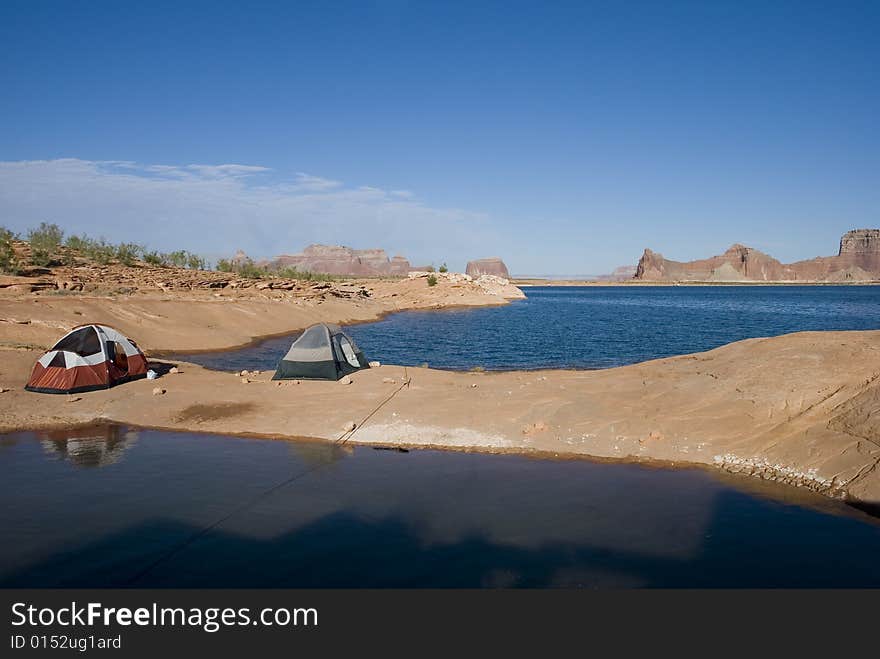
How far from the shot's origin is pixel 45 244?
48438 millimetres

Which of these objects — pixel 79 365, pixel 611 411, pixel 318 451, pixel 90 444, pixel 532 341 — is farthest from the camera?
pixel 532 341

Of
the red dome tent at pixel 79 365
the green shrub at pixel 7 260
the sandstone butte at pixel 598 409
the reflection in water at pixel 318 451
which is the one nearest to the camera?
the sandstone butte at pixel 598 409

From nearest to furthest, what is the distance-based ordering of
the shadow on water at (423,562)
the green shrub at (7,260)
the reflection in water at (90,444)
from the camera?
the shadow on water at (423,562) → the reflection in water at (90,444) → the green shrub at (7,260)

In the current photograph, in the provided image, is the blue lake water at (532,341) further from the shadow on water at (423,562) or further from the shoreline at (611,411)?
the shadow on water at (423,562)

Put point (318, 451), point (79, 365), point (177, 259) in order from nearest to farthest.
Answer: point (318, 451) < point (79, 365) < point (177, 259)

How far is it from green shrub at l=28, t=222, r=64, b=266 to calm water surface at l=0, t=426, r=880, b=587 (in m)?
38.6

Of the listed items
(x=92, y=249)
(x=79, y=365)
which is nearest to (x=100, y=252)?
(x=92, y=249)

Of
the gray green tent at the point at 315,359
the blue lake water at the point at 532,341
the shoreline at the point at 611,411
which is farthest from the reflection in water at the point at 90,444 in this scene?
the blue lake water at the point at 532,341

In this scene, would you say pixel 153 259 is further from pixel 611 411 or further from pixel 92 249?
pixel 611 411

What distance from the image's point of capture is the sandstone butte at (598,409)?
11891 mm

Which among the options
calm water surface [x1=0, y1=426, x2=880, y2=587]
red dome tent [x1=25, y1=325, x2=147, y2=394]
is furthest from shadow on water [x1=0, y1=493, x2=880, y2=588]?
red dome tent [x1=25, y1=325, x2=147, y2=394]

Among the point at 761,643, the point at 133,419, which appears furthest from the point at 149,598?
the point at 133,419

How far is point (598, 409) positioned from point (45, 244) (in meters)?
53.2

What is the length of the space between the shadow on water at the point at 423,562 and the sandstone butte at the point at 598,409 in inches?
113
